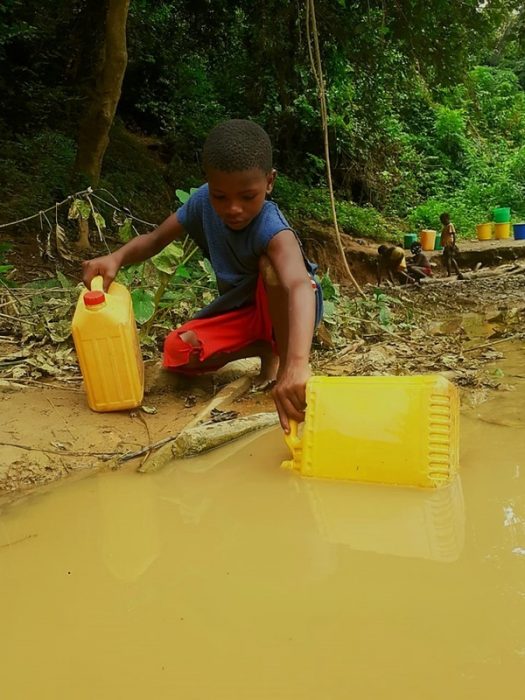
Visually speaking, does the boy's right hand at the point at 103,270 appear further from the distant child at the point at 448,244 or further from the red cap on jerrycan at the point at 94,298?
the distant child at the point at 448,244

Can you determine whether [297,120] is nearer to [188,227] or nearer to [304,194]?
[304,194]

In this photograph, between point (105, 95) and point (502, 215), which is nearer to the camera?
point (105, 95)

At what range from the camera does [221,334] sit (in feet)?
6.89

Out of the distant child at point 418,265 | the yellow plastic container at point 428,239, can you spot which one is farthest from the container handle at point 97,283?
the yellow plastic container at point 428,239

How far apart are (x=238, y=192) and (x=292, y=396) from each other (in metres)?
0.60

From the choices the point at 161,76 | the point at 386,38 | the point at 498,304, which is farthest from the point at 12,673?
the point at 161,76

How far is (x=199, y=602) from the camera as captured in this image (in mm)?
904

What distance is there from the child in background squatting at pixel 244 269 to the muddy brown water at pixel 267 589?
30cm

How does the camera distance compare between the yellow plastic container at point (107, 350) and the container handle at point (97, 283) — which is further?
the container handle at point (97, 283)

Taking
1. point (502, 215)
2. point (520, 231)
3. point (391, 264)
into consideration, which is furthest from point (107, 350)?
point (502, 215)

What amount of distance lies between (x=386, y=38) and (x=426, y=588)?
6.53 m

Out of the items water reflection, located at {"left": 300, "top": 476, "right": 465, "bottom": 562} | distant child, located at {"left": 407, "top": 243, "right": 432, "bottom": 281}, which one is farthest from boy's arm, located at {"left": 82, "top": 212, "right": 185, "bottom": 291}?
distant child, located at {"left": 407, "top": 243, "right": 432, "bottom": 281}

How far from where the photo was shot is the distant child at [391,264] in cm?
640

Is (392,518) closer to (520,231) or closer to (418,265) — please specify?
(418,265)
